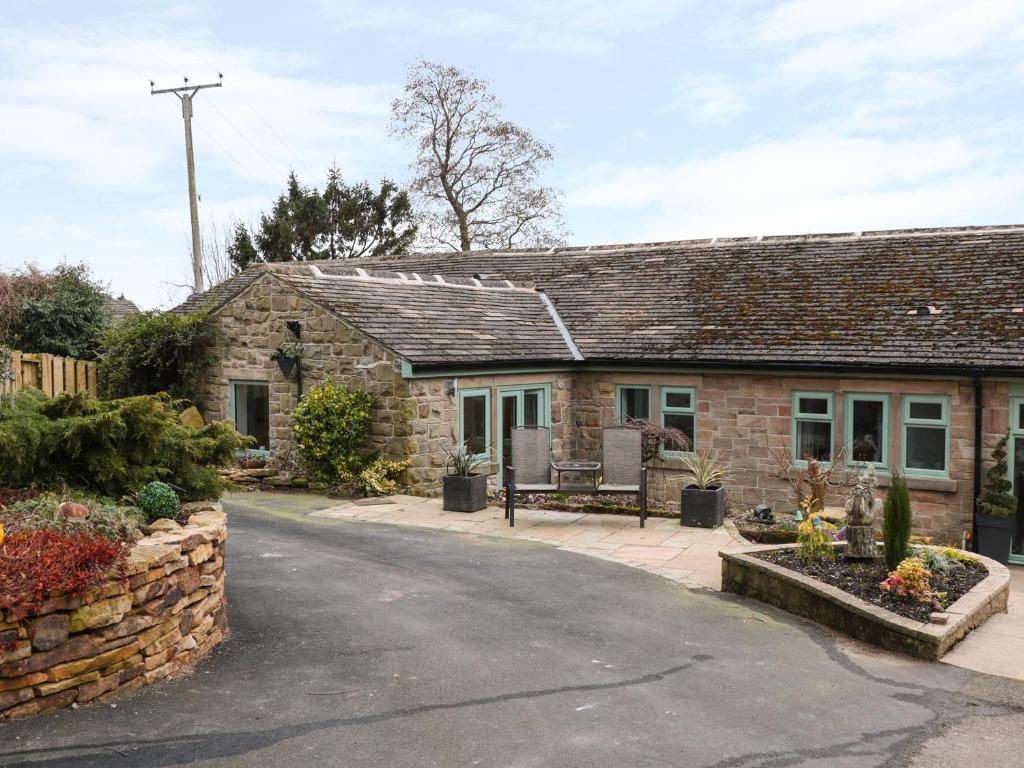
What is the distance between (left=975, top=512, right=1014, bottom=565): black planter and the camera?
12.8 meters

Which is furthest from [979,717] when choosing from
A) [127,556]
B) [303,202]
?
[303,202]

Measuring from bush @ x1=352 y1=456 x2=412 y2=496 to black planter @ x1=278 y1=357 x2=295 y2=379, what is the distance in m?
2.31

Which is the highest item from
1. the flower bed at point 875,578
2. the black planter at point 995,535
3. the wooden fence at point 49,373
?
the wooden fence at point 49,373

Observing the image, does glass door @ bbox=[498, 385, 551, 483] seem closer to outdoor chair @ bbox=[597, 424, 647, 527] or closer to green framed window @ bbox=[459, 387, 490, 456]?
green framed window @ bbox=[459, 387, 490, 456]

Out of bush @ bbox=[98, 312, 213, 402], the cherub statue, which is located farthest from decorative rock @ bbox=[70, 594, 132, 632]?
bush @ bbox=[98, 312, 213, 402]

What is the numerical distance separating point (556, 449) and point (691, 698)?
1087cm

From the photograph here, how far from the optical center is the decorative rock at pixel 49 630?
219 inches

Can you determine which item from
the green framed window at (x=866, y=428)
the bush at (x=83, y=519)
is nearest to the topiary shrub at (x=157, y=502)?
the bush at (x=83, y=519)

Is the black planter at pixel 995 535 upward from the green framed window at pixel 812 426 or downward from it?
downward

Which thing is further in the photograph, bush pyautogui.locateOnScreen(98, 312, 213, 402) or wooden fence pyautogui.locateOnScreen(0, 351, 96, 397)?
bush pyautogui.locateOnScreen(98, 312, 213, 402)

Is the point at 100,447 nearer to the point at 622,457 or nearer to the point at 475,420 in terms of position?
the point at 622,457

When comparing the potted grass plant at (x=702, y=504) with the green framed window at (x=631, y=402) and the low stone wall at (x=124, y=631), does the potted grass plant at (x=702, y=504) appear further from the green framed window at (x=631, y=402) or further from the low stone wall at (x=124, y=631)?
the low stone wall at (x=124, y=631)

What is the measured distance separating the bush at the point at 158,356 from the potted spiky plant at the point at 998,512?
13.2 metres

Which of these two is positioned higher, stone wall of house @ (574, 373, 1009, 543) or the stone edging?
stone wall of house @ (574, 373, 1009, 543)
